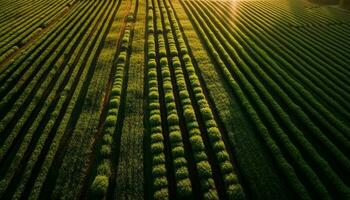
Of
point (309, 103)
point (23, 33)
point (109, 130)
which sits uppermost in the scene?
point (23, 33)

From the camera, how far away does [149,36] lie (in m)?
31.9

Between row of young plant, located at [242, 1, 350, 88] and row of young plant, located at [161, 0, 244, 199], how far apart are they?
14.9 metres

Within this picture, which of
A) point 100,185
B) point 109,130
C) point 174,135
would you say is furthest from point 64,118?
point 174,135

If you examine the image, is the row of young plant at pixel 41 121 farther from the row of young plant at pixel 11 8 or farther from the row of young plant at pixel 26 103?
the row of young plant at pixel 11 8

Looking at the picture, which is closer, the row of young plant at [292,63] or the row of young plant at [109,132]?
the row of young plant at [109,132]

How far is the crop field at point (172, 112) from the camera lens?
13.8 meters

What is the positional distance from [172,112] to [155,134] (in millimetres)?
2823

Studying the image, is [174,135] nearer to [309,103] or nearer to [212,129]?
[212,129]

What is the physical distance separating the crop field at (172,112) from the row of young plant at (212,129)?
85mm

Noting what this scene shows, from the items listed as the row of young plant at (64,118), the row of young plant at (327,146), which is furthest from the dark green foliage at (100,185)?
the row of young plant at (327,146)

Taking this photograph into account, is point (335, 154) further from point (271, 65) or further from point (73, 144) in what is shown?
point (73, 144)

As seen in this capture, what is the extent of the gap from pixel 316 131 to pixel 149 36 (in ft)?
77.2

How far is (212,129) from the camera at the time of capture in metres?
17.1

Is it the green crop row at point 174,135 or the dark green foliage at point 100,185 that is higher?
the green crop row at point 174,135
